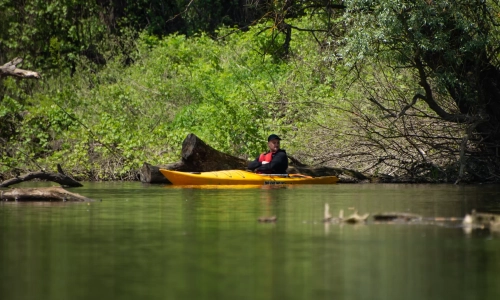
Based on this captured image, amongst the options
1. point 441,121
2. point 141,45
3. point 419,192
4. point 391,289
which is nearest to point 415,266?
point 391,289

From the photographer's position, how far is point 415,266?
27.1ft

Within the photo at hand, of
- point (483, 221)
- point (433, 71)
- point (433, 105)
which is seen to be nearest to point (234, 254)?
point (483, 221)

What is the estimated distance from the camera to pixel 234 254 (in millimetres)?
8953

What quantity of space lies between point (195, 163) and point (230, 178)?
61.0 inches

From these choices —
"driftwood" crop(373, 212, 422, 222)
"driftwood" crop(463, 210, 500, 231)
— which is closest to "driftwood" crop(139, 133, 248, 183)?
"driftwood" crop(373, 212, 422, 222)

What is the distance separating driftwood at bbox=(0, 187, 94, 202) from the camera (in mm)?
15344

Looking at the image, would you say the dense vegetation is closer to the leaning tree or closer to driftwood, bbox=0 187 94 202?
the leaning tree

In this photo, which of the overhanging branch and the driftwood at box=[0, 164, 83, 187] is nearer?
the driftwood at box=[0, 164, 83, 187]

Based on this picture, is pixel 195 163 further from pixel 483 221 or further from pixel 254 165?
pixel 483 221

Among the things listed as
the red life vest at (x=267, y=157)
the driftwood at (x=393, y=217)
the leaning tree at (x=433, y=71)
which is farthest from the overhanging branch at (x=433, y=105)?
the driftwood at (x=393, y=217)

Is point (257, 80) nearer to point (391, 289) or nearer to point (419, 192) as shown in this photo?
point (419, 192)

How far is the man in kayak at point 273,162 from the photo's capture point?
22.5 m

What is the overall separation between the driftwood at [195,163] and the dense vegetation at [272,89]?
2.10 metres

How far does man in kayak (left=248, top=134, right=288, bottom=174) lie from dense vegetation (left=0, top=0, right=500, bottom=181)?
1690mm
